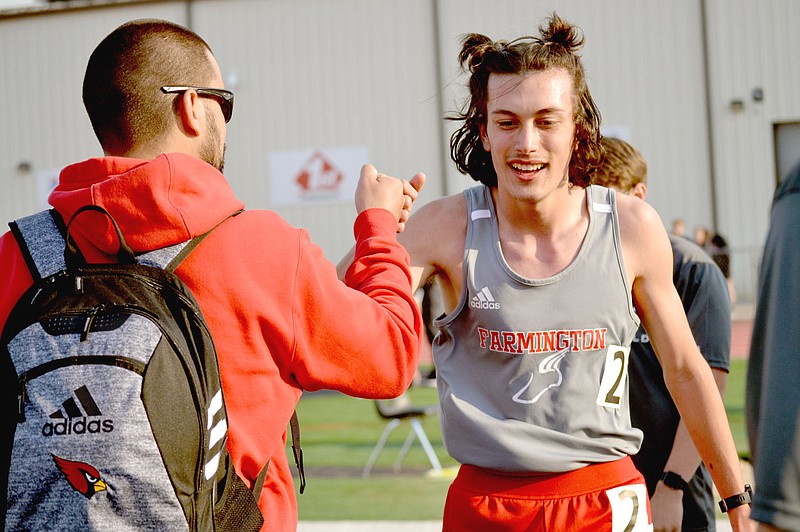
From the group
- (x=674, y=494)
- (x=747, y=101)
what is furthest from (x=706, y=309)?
(x=747, y=101)

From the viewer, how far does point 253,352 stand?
1.94m

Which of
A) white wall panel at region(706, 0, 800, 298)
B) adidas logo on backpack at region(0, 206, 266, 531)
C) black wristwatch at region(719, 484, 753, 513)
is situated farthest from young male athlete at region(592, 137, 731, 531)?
white wall panel at region(706, 0, 800, 298)

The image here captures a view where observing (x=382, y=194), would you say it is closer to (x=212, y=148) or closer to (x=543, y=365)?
(x=212, y=148)

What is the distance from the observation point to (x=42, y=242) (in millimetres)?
1912

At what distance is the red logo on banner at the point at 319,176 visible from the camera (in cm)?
→ 2441

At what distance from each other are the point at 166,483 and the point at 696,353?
68.8 inches

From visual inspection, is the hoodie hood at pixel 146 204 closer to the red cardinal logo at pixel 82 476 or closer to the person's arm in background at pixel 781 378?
the red cardinal logo at pixel 82 476

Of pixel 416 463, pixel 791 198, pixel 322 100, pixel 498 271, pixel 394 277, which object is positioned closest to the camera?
pixel 791 198

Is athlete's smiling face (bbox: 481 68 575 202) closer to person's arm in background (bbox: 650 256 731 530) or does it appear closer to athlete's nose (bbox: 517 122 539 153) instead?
athlete's nose (bbox: 517 122 539 153)

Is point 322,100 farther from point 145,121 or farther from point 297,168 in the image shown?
point 145,121

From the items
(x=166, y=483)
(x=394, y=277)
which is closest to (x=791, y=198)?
(x=394, y=277)

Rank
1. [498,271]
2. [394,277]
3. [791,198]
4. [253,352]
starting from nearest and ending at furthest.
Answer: [791,198], [253,352], [394,277], [498,271]

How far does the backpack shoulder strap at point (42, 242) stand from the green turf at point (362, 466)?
5227 millimetres

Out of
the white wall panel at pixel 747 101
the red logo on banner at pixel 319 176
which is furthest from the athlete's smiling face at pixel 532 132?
the red logo on banner at pixel 319 176
